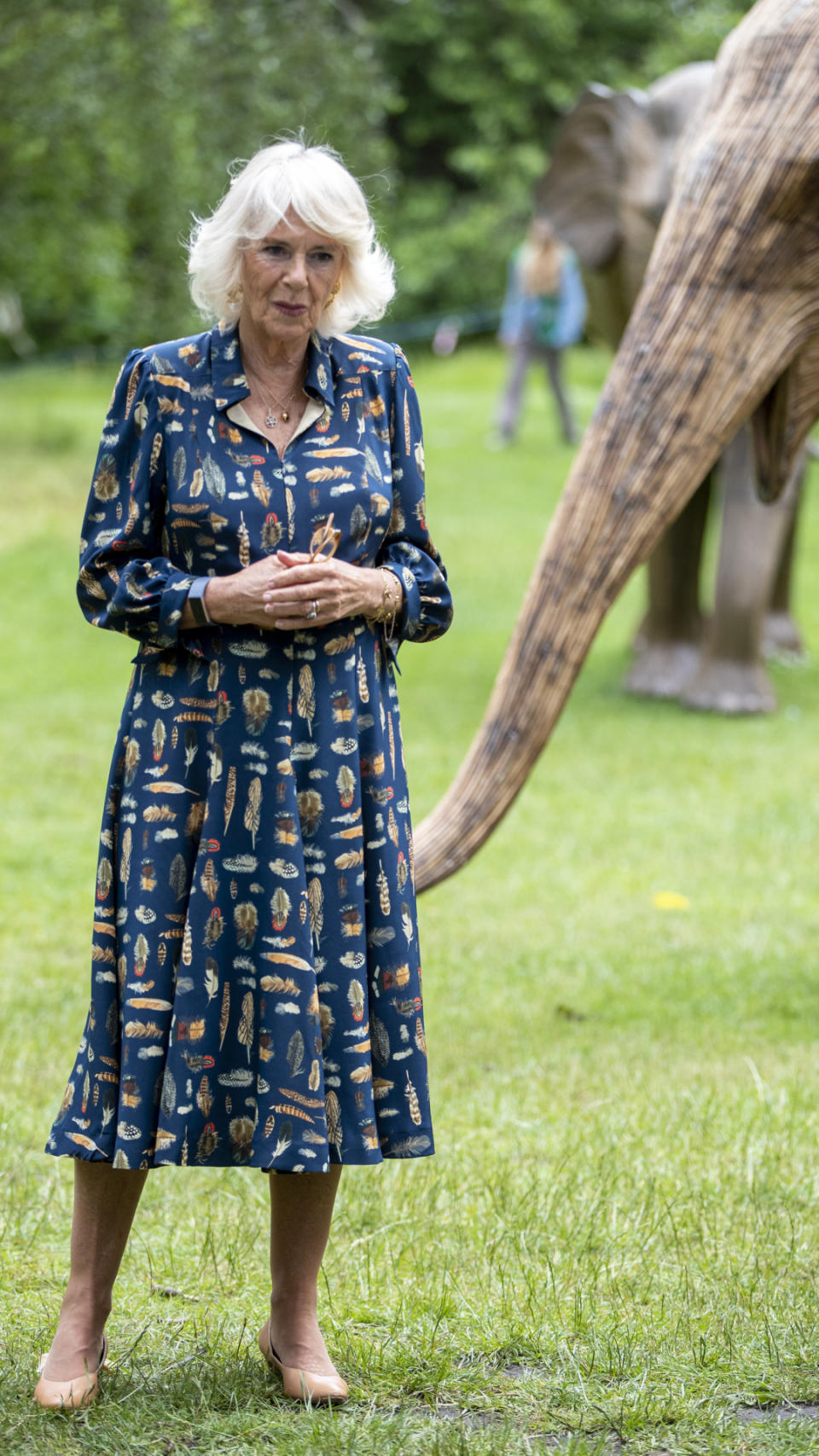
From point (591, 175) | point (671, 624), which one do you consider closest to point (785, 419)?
point (591, 175)

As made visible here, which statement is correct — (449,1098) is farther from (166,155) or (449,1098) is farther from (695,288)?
(166,155)

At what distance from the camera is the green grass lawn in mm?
3096

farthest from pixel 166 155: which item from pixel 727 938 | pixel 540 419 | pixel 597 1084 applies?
pixel 597 1084

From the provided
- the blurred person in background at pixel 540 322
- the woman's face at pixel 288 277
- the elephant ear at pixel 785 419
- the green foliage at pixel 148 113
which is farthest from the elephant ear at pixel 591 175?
the blurred person in background at pixel 540 322

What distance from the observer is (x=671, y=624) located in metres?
10.6

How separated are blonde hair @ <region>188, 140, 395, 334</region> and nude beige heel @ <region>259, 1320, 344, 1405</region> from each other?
1667 millimetres

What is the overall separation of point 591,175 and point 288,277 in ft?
19.4

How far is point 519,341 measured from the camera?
19938mm

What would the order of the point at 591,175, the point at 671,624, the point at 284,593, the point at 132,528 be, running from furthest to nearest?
the point at 671,624 → the point at 591,175 → the point at 132,528 → the point at 284,593

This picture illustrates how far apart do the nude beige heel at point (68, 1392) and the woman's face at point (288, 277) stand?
1.66 m

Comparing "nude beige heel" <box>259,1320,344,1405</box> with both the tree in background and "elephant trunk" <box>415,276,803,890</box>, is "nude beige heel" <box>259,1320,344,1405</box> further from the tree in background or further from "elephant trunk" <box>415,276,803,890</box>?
the tree in background

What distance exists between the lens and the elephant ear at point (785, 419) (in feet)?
16.1

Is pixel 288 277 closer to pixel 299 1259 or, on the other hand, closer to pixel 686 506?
pixel 299 1259

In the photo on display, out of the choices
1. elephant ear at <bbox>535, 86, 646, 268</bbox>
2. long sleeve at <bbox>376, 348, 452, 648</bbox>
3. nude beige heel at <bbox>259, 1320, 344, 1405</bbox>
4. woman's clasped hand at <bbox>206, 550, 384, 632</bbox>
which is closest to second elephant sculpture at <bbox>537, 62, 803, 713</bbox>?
elephant ear at <bbox>535, 86, 646, 268</bbox>
